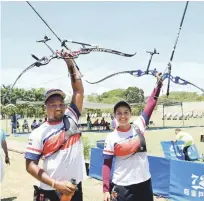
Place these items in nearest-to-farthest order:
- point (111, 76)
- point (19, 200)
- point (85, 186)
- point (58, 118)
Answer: point (58, 118), point (19, 200), point (85, 186), point (111, 76)

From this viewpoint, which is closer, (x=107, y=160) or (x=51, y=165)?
(x=51, y=165)

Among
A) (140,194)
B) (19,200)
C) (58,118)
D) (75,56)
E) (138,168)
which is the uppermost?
(75,56)

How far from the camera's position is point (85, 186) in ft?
29.0

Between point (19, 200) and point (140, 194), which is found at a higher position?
point (140, 194)

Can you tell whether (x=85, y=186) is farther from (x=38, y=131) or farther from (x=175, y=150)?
(x=38, y=131)

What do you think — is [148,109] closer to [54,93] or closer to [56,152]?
[54,93]

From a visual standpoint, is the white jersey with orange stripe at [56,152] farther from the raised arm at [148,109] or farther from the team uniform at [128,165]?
the raised arm at [148,109]

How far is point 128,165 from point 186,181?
359 centimetres

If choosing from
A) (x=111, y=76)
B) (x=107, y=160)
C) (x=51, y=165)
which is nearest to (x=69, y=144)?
(x=51, y=165)

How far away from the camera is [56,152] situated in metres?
3.06

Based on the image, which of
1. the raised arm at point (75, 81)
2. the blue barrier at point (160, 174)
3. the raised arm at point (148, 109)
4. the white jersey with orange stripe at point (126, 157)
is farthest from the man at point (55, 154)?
the blue barrier at point (160, 174)

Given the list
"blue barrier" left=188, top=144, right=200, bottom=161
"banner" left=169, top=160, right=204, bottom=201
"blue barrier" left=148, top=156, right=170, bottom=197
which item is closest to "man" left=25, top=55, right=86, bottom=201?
"banner" left=169, top=160, right=204, bottom=201

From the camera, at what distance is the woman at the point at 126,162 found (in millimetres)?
3756

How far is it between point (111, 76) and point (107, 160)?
6763 mm
